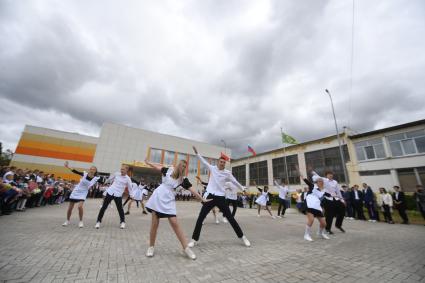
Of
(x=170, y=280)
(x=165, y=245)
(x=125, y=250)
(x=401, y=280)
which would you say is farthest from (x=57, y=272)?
(x=401, y=280)

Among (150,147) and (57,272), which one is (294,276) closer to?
(57,272)

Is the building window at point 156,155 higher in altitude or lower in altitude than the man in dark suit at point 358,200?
higher

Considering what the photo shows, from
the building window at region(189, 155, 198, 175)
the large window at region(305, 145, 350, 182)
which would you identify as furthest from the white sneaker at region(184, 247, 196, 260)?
the building window at region(189, 155, 198, 175)

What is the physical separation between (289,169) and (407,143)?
55.7 feet

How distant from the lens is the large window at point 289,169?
3419 cm

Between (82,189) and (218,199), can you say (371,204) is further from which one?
(82,189)

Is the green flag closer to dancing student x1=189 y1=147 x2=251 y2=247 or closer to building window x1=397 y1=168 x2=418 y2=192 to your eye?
building window x1=397 y1=168 x2=418 y2=192

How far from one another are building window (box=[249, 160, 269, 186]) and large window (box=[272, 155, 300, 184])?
2.60m

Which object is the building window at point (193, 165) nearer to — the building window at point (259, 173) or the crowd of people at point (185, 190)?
the building window at point (259, 173)

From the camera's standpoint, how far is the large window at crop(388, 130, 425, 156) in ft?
65.9

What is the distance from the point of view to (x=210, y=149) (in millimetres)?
49062

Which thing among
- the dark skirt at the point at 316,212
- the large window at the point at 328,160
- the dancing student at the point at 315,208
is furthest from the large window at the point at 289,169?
the dark skirt at the point at 316,212

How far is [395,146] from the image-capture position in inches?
862

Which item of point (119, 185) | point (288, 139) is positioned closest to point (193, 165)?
point (288, 139)
